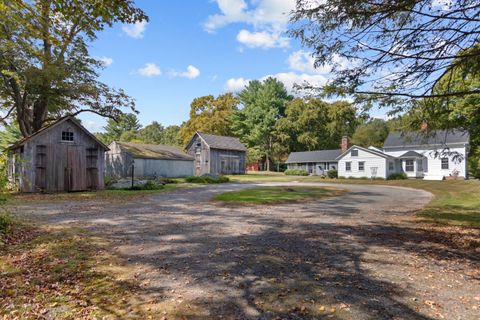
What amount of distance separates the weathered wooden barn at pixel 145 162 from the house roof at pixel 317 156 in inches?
837

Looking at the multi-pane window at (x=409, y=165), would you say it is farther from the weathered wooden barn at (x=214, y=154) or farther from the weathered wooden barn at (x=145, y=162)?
the weathered wooden barn at (x=145, y=162)

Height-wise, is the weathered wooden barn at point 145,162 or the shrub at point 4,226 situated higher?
the weathered wooden barn at point 145,162

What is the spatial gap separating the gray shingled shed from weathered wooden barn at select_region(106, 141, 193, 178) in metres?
21.3

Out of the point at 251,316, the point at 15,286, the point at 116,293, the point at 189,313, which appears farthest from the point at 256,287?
the point at 15,286

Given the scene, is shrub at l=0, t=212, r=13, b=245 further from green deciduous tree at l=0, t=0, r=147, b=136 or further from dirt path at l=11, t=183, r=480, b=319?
green deciduous tree at l=0, t=0, r=147, b=136

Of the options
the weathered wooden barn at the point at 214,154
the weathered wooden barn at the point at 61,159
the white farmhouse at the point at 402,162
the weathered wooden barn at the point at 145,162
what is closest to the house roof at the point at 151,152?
the weathered wooden barn at the point at 145,162

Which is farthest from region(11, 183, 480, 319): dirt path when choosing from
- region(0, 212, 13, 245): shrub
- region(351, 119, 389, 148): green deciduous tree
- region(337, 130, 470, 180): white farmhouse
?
region(351, 119, 389, 148): green deciduous tree

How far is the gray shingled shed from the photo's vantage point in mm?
48284

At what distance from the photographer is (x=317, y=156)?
167 ft

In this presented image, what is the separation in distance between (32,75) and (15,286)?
63.6ft

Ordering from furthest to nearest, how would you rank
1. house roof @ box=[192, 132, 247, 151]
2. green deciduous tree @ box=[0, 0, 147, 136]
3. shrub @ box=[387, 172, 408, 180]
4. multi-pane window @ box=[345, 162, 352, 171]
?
house roof @ box=[192, 132, 247, 151] → multi-pane window @ box=[345, 162, 352, 171] → shrub @ box=[387, 172, 408, 180] → green deciduous tree @ box=[0, 0, 147, 136]

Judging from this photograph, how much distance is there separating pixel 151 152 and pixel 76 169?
1502 centimetres

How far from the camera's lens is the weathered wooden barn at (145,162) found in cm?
3428

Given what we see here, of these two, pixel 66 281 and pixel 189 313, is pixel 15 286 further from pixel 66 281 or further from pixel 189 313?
pixel 189 313
